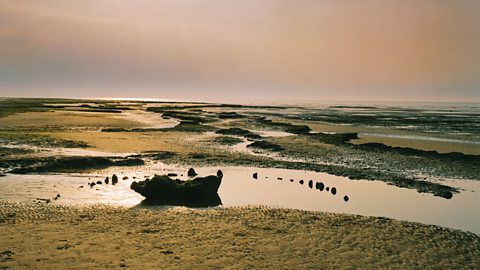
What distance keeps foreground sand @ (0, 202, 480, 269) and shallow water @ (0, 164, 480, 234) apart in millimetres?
2185

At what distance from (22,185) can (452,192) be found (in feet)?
80.7

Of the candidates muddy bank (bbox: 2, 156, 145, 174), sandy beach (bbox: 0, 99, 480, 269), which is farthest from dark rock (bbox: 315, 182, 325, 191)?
muddy bank (bbox: 2, 156, 145, 174)

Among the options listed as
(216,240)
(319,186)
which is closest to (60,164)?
(319,186)

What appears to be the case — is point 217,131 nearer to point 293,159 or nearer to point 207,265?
point 293,159

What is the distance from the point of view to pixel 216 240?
14.5m

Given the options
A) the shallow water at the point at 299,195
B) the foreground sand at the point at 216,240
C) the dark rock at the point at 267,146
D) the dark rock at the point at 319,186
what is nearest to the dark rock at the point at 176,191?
the shallow water at the point at 299,195

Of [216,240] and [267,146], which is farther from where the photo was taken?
[267,146]

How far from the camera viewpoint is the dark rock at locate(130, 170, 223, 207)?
2042cm

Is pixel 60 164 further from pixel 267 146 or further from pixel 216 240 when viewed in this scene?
pixel 267 146

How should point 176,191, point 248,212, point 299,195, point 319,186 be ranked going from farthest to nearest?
point 319,186 < point 299,195 < point 176,191 < point 248,212

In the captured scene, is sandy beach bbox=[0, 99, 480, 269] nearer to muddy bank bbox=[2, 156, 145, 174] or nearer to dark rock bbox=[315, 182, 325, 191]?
muddy bank bbox=[2, 156, 145, 174]

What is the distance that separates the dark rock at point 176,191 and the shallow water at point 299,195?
70 cm

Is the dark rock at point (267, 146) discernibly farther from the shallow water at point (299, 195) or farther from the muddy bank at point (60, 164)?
the muddy bank at point (60, 164)

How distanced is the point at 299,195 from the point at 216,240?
33.0ft
